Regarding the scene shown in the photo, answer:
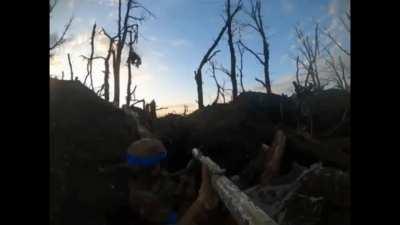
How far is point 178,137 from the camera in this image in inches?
591

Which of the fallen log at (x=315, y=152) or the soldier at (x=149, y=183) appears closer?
the soldier at (x=149, y=183)

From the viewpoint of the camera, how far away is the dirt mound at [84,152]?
9.06 meters

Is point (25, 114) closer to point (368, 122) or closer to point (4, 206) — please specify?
point (4, 206)

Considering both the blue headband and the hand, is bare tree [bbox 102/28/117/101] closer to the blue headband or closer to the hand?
the hand

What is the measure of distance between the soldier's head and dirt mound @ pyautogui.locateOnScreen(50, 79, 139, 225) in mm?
2004

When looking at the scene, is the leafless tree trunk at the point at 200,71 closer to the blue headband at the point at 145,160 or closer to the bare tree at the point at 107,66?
the bare tree at the point at 107,66

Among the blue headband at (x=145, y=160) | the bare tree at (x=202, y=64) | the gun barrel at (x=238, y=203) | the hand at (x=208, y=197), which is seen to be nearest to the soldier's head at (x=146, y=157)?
the blue headband at (x=145, y=160)

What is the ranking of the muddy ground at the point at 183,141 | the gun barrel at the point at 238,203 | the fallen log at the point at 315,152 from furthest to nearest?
the fallen log at the point at 315,152 < the muddy ground at the point at 183,141 < the gun barrel at the point at 238,203

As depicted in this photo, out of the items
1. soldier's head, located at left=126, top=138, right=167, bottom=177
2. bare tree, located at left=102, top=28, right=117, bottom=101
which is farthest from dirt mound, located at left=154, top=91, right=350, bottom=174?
bare tree, located at left=102, top=28, right=117, bottom=101

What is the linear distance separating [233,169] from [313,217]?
744 centimetres

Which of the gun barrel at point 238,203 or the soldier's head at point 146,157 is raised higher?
the soldier's head at point 146,157

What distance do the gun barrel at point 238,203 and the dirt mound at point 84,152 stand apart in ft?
10.2

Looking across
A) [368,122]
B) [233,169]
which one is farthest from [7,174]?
[233,169]

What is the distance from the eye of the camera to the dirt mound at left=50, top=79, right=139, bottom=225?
29.7ft
